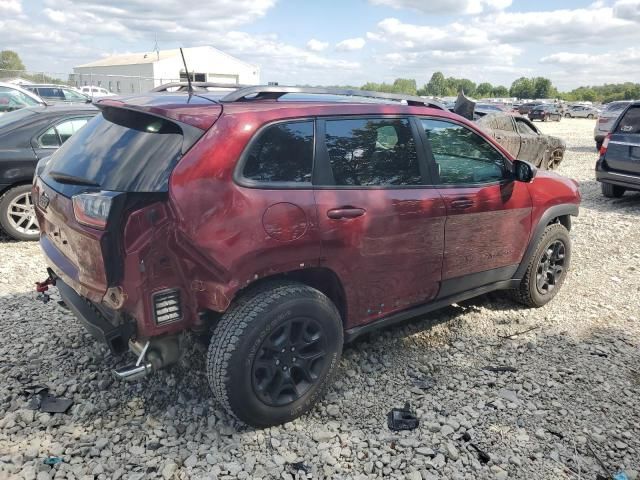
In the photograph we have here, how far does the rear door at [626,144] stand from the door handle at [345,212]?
743 cm

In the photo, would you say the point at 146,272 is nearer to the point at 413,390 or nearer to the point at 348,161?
the point at 348,161

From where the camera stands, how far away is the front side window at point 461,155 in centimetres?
352

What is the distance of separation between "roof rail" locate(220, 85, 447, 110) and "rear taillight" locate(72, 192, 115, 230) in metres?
0.86

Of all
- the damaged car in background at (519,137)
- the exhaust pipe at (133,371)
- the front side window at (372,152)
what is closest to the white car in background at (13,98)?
the damaged car in background at (519,137)

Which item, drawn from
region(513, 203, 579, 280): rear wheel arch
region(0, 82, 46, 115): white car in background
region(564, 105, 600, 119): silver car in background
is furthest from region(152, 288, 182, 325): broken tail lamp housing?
region(564, 105, 600, 119): silver car in background

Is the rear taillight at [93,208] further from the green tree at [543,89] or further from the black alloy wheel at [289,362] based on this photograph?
the green tree at [543,89]

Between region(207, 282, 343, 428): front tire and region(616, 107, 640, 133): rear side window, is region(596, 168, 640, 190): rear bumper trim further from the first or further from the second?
region(207, 282, 343, 428): front tire

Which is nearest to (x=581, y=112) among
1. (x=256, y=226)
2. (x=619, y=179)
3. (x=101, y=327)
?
(x=619, y=179)

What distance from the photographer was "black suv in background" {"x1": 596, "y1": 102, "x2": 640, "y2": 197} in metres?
8.45

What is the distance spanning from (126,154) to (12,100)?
953 cm

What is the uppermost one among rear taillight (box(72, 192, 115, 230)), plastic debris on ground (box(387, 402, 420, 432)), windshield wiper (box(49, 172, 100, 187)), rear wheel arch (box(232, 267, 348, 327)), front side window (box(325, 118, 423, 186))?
front side window (box(325, 118, 423, 186))

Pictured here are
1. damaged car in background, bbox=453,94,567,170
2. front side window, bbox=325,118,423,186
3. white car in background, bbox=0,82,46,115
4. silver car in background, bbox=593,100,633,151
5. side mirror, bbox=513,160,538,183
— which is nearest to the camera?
front side window, bbox=325,118,423,186

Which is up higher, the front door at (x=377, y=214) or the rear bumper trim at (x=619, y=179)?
the front door at (x=377, y=214)

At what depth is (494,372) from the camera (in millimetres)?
3584
